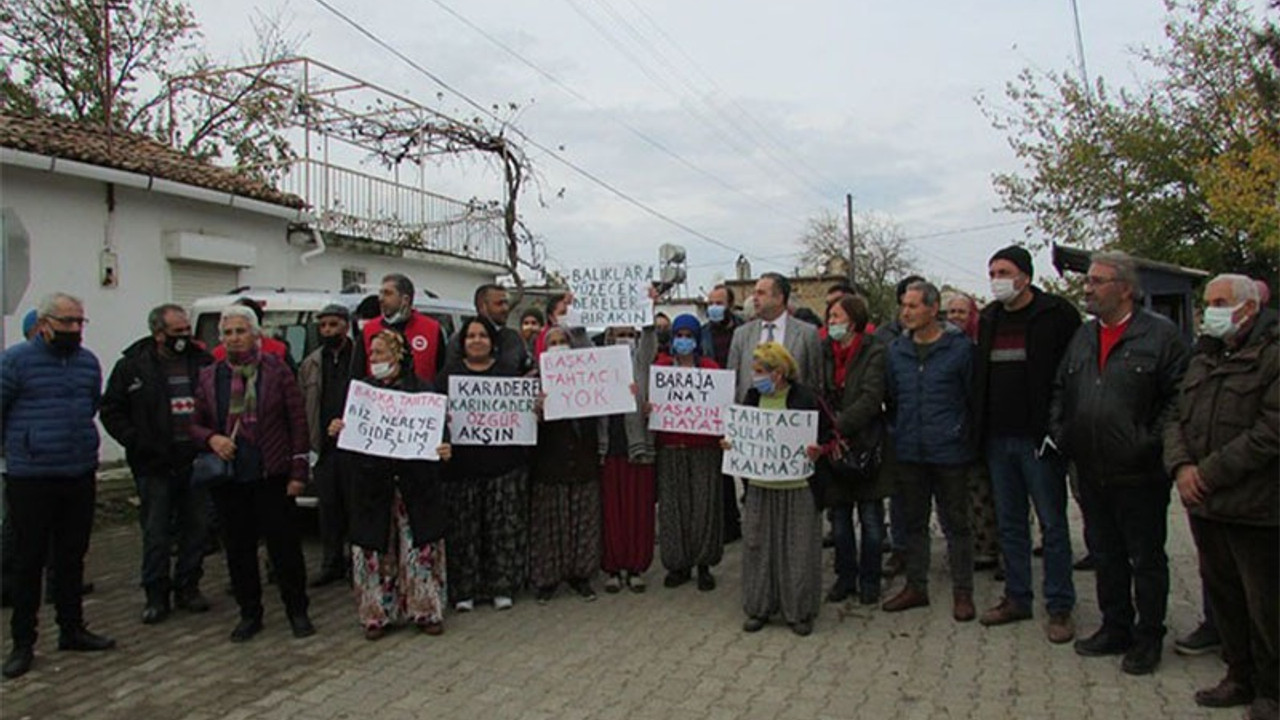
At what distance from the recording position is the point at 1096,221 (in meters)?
22.8

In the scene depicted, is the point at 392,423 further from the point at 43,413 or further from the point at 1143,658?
the point at 1143,658

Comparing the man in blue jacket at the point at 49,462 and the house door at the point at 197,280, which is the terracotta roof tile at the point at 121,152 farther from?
the man in blue jacket at the point at 49,462

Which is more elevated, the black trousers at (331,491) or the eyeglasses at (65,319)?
the eyeglasses at (65,319)

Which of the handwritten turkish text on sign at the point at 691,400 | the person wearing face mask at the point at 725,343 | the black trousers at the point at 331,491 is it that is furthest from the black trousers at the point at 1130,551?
the black trousers at the point at 331,491

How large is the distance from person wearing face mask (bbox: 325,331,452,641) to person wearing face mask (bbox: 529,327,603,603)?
77cm

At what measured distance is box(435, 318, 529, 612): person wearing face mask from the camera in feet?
19.7

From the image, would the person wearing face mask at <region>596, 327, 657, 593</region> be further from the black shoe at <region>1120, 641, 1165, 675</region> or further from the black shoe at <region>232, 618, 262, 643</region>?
the black shoe at <region>1120, 641, 1165, 675</region>

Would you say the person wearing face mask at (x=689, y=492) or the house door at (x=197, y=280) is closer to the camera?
the person wearing face mask at (x=689, y=492)

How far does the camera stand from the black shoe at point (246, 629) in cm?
555

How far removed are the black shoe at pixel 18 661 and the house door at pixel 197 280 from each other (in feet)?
24.9

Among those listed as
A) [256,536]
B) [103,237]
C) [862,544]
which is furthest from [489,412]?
[103,237]

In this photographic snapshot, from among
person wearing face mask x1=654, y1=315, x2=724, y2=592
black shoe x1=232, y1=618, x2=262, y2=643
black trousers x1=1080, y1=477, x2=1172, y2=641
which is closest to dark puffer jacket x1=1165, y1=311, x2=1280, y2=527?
black trousers x1=1080, y1=477, x2=1172, y2=641

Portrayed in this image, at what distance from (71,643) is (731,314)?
556 centimetres

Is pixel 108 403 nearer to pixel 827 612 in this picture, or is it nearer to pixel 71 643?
pixel 71 643
